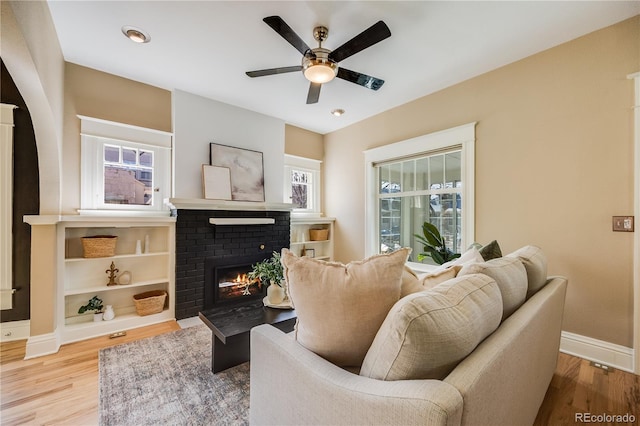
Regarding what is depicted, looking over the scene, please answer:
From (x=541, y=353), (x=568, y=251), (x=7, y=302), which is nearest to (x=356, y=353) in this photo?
(x=541, y=353)

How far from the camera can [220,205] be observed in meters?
3.31

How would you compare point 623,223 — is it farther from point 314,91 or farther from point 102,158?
point 102,158

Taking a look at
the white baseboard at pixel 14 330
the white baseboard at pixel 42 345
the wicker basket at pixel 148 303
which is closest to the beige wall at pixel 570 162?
the wicker basket at pixel 148 303

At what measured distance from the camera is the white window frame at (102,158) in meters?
2.82

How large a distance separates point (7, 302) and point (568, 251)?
5071 millimetres

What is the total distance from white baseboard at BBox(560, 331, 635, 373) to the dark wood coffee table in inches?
93.8

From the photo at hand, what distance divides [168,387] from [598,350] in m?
3.30

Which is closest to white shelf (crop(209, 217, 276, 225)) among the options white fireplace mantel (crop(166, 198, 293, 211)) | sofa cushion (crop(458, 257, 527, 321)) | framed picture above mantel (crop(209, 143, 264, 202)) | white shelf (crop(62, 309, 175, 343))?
white fireplace mantel (crop(166, 198, 293, 211))

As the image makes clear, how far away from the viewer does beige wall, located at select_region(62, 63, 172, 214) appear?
273 centimetres

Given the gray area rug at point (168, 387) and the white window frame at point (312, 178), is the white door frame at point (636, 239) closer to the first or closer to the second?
the gray area rug at point (168, 387)

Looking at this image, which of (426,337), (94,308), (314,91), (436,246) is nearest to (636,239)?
(436,246)

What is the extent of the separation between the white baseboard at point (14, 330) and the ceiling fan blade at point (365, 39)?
3717 millimetres

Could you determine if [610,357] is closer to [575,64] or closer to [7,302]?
[575,64]

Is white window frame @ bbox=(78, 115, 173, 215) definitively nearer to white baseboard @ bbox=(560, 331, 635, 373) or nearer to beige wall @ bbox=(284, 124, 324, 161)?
beige wall @ bbox=(284, 124, 324, 161)
